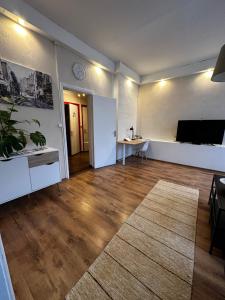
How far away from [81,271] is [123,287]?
0.42 metres

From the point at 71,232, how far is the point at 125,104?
13.3 ft

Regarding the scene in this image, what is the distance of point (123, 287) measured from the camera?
45.8 inches

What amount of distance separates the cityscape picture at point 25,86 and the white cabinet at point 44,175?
1.15 metres

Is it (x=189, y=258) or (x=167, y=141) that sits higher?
(x=167, y=141)

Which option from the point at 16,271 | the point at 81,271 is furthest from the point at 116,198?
the point at 16,271

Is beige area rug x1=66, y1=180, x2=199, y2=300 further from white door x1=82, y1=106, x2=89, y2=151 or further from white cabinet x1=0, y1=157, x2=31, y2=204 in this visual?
white door x1=82, y1=106, x2=89, y2=151

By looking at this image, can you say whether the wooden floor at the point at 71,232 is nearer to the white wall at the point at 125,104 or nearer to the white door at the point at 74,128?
the white wall at the point at 125,104

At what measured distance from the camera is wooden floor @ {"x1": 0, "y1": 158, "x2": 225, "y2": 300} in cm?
121

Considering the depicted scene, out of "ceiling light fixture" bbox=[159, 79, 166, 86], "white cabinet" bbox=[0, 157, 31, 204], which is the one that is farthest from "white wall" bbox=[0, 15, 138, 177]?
"ceiling light fixture" bbox=[159, 79, 166, 86]

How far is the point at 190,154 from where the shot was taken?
426cm

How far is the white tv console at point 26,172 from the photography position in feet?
6.35

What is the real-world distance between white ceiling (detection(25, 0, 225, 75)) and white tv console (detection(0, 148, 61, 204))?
2.37 metres

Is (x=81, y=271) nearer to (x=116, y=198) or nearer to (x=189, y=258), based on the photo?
(x=189, y=258)

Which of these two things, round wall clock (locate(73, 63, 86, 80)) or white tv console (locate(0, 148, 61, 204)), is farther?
round wall clock (locate(73, 63, 86, 80))
